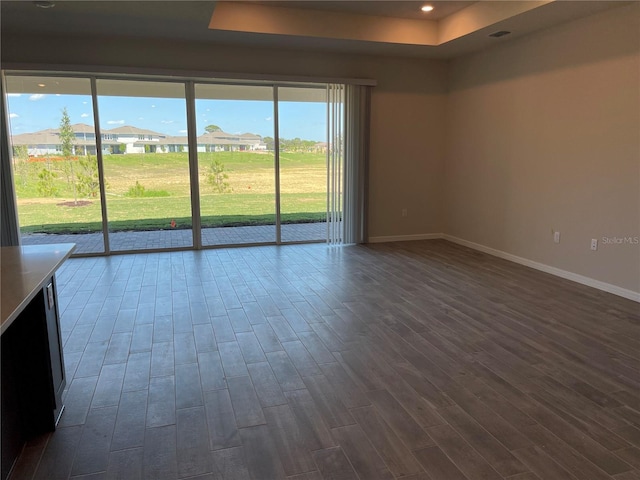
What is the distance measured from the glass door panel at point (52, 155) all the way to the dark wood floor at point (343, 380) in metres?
1.51

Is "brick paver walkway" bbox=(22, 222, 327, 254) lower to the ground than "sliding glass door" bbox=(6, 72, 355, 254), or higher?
lower

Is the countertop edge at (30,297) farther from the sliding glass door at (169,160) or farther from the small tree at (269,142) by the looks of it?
the small tree at (269,142)

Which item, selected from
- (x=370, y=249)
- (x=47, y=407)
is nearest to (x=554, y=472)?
(x=47, y=407)

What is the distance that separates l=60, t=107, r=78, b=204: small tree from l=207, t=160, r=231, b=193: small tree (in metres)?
1.73

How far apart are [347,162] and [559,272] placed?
3.07 m

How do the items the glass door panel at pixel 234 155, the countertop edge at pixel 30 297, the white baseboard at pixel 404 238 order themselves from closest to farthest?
the countertop edge at pixel 30 297, the glass door panel at pixel 234 155, the white baseboard at pixel 404 238

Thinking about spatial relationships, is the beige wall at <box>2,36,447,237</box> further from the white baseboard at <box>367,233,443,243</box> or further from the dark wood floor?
the dark wood floor

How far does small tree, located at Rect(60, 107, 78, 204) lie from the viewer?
556 centimetres

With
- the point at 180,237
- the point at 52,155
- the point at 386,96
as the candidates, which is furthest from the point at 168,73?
the point at 386,96

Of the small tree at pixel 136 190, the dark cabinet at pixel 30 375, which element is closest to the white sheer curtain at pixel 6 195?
the small tree at pixel 136 190

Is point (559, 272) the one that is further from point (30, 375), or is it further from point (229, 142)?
point (30, 375)

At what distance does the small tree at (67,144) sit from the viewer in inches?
219

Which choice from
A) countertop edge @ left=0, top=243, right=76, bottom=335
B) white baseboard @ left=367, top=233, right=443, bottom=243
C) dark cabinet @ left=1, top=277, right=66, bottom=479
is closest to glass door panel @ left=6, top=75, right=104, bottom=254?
countertop edge @ left=0, top=243, right=76, bottom=335

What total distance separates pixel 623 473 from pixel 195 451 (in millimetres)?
1876
